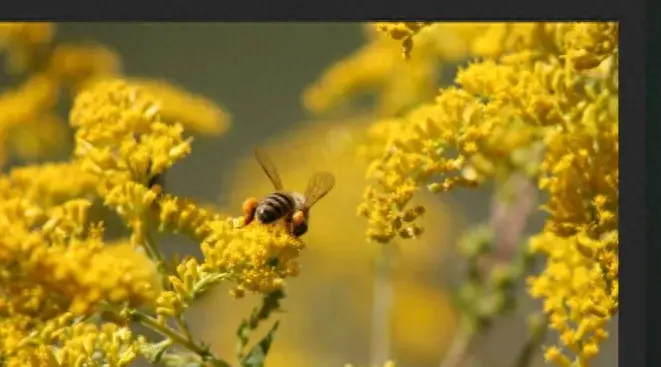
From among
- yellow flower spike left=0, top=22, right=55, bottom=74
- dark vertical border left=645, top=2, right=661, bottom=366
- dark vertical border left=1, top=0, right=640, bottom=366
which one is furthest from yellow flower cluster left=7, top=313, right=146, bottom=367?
dark vertical border left=645, top=2, right=661, bottom=366

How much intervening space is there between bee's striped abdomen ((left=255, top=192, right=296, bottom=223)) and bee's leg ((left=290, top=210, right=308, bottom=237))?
0.04 ft

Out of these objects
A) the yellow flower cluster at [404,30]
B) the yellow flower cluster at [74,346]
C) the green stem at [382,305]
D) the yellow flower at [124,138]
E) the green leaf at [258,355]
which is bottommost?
the green stem at [382,305]

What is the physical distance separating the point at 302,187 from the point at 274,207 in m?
0.29

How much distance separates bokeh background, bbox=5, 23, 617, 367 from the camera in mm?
1111

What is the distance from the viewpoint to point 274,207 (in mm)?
897

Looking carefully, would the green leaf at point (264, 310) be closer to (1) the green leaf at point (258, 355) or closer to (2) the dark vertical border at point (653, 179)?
(1) the green leaf at point (258, 355)

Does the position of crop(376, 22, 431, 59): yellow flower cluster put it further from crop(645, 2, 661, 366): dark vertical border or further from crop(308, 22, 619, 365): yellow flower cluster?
crop(645, 2, 661, 366): dark vertical border

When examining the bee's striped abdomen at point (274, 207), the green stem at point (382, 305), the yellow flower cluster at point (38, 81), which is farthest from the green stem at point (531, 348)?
the yellow flower cluster at point (38, 81)

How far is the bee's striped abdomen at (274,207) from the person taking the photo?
2.92 feet

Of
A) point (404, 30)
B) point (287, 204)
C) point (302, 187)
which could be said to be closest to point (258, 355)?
point (287, 204)

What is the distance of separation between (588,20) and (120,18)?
0.42 m

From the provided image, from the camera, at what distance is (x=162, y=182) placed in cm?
88

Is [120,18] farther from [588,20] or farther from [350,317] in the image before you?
[350,317]

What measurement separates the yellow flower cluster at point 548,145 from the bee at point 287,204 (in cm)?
6
